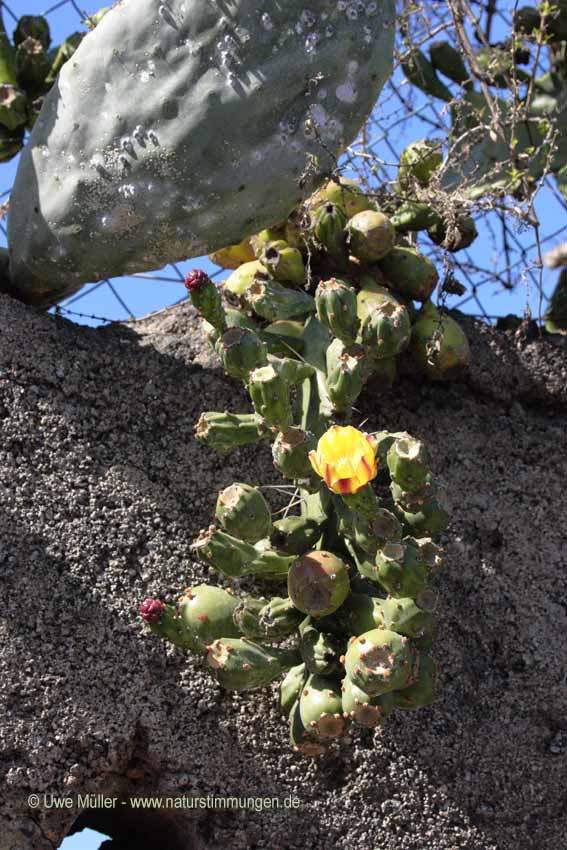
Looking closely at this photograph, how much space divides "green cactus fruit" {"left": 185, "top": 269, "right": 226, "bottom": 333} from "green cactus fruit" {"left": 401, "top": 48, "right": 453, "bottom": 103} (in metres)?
1.03

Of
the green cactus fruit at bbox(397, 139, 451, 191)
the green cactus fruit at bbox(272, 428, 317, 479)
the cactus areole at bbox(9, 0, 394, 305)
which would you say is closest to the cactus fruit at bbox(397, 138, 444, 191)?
the green cactus fruit at bbox(397, 139, 451, 191)

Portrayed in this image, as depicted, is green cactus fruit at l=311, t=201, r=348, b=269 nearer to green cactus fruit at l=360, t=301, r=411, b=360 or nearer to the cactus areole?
the cactus areole

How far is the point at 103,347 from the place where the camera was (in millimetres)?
1808

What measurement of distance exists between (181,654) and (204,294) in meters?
0.53

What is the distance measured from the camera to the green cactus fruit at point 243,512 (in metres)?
1.40

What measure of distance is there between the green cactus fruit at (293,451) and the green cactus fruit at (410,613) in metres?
0.21

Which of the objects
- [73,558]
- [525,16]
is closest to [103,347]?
[73,558]

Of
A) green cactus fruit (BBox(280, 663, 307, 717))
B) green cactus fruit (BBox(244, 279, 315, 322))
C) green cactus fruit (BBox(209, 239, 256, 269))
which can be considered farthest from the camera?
green cactus fruit (BBox(209, 239, 256, 269))

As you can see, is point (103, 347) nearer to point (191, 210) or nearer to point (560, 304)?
point (191, 210)

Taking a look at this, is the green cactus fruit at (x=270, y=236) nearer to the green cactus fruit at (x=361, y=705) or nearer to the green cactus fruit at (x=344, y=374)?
the green cactus fruit at (x=344, y=374)

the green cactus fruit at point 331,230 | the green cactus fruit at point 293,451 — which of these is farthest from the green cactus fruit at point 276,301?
the green cactus fruit at point 293,451

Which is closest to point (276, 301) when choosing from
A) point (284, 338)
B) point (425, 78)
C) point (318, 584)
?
point (284, 338)

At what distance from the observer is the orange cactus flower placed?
52.0 inches

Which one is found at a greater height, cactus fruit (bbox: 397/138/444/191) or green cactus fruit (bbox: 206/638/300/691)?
cactus fruit (bbox: 397/138/444/191)
